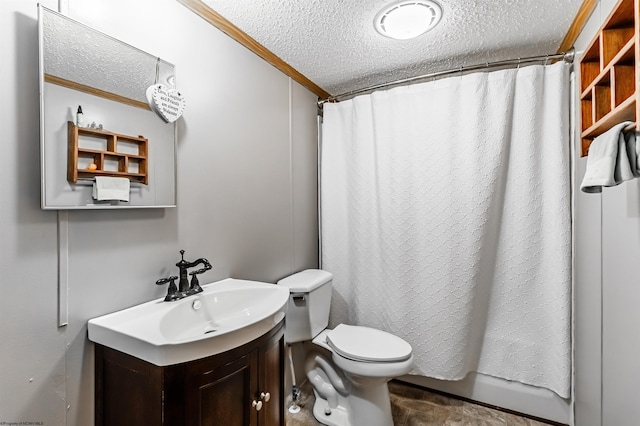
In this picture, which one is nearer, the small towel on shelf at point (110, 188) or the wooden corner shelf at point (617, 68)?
the wooden corner shelf at point (617, 68)

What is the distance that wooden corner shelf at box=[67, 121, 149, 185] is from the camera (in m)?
0.96

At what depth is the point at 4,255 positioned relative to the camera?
83 centimetres

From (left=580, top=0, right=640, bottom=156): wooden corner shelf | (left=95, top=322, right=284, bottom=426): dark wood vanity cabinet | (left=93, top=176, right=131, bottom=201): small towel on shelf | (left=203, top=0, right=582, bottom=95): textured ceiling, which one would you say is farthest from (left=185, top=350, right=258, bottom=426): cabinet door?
(left=203, top=0, right=582, bottom=95): textured ceiling

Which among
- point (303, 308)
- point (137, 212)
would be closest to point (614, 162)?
point (303, 308)

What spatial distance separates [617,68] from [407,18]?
→ 0.90m

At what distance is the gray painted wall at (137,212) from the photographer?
0.86 metres

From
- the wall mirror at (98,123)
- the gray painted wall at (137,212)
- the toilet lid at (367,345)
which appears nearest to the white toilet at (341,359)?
the toilet lid at (367,345)

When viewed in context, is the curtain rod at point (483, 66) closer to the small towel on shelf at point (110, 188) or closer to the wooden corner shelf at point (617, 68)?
the wooden corner shelf at point (617, 68)

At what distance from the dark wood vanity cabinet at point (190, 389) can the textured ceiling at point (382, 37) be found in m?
1.47

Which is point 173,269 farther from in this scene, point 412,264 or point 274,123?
point 412,264

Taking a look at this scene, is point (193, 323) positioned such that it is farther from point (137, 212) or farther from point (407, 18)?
point (407, 18)

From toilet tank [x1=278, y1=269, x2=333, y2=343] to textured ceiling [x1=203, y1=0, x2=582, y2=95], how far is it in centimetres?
141

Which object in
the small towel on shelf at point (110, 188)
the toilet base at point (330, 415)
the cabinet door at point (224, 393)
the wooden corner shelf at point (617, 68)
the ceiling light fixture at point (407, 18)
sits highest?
the ceiling light fixture at point (407, 18)

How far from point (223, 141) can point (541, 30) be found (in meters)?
1.80
